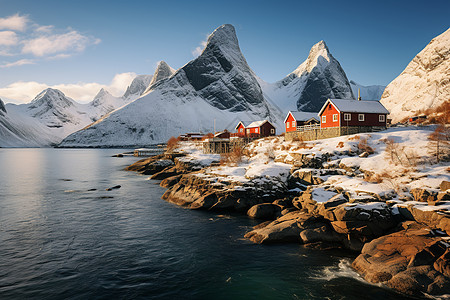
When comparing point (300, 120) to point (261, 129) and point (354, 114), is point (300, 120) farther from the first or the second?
point (261, 129)

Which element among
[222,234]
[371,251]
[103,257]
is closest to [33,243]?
[103,257]

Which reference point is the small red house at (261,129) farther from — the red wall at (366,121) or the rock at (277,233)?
the rock at (277,233)

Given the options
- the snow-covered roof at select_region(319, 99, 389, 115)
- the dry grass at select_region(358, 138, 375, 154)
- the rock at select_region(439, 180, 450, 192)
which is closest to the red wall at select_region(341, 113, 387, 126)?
the snow-covered roof at select_region(319, 99, 389, 115)

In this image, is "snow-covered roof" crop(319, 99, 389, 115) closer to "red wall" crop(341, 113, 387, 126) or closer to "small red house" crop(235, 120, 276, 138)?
"red wall" crop(341, 113, 387, 126)

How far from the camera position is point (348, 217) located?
63.9 feet

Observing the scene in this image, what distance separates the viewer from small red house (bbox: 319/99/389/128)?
146ft

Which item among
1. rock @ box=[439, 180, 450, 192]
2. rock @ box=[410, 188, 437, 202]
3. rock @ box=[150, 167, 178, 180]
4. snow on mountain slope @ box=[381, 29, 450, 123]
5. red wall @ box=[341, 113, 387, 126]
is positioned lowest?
rock @ box=[150, 167, 178, 180]

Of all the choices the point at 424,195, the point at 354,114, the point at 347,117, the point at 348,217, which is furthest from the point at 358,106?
the point at 348,217

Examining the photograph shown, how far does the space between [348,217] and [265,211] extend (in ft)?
27.0

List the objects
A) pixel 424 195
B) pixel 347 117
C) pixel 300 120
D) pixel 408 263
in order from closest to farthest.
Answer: pixel 408 263 < pixel 424 195 < pixel 347 117 < pixel 300 120

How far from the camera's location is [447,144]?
92.4ft

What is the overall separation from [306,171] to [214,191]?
1093 centimetres

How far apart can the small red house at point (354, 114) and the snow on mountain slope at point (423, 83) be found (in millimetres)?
70769

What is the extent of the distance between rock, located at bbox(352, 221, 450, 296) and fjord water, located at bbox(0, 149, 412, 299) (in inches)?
34.4
